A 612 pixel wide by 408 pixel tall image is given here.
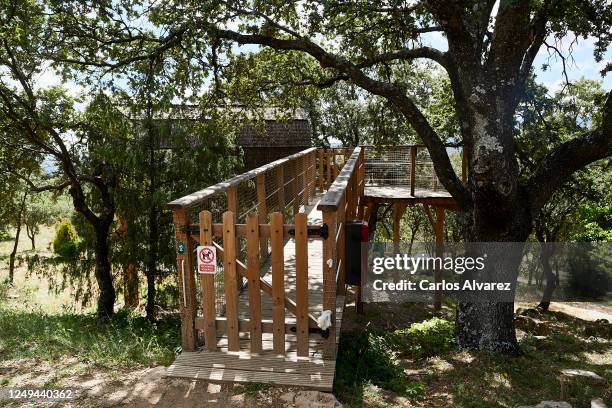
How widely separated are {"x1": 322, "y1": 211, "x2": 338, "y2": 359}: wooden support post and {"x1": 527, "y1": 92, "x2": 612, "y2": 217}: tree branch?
12.5ft

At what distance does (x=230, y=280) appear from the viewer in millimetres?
4062

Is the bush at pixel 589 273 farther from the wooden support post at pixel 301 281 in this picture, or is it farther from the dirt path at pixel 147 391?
the dirt path at pixel 147 391

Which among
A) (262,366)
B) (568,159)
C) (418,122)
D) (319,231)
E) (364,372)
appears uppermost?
(418,122)

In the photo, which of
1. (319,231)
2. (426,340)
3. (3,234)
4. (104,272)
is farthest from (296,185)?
(3,234)

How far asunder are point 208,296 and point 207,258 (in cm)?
38

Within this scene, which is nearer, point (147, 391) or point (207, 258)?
point (147, 391)

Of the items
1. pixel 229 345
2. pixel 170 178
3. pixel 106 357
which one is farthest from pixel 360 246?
pixel 170 178

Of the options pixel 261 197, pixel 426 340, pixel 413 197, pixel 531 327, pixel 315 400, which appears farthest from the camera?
pixel 413 197

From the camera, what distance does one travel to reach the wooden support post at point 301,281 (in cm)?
385

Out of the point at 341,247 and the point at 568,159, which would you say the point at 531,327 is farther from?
the point at 341,247

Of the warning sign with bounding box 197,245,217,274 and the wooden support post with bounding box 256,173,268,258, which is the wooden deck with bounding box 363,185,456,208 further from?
the warning sign with bounding box 197,245,217,274

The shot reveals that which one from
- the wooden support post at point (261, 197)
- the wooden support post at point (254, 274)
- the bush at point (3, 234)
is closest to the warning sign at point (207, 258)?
the wooden support post at point (254, 274)

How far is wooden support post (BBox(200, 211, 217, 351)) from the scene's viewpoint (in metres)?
3.97

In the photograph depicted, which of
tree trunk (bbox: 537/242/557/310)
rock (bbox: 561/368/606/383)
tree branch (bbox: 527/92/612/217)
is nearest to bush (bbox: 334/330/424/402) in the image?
rock (bbox: 561/368/606/383)
